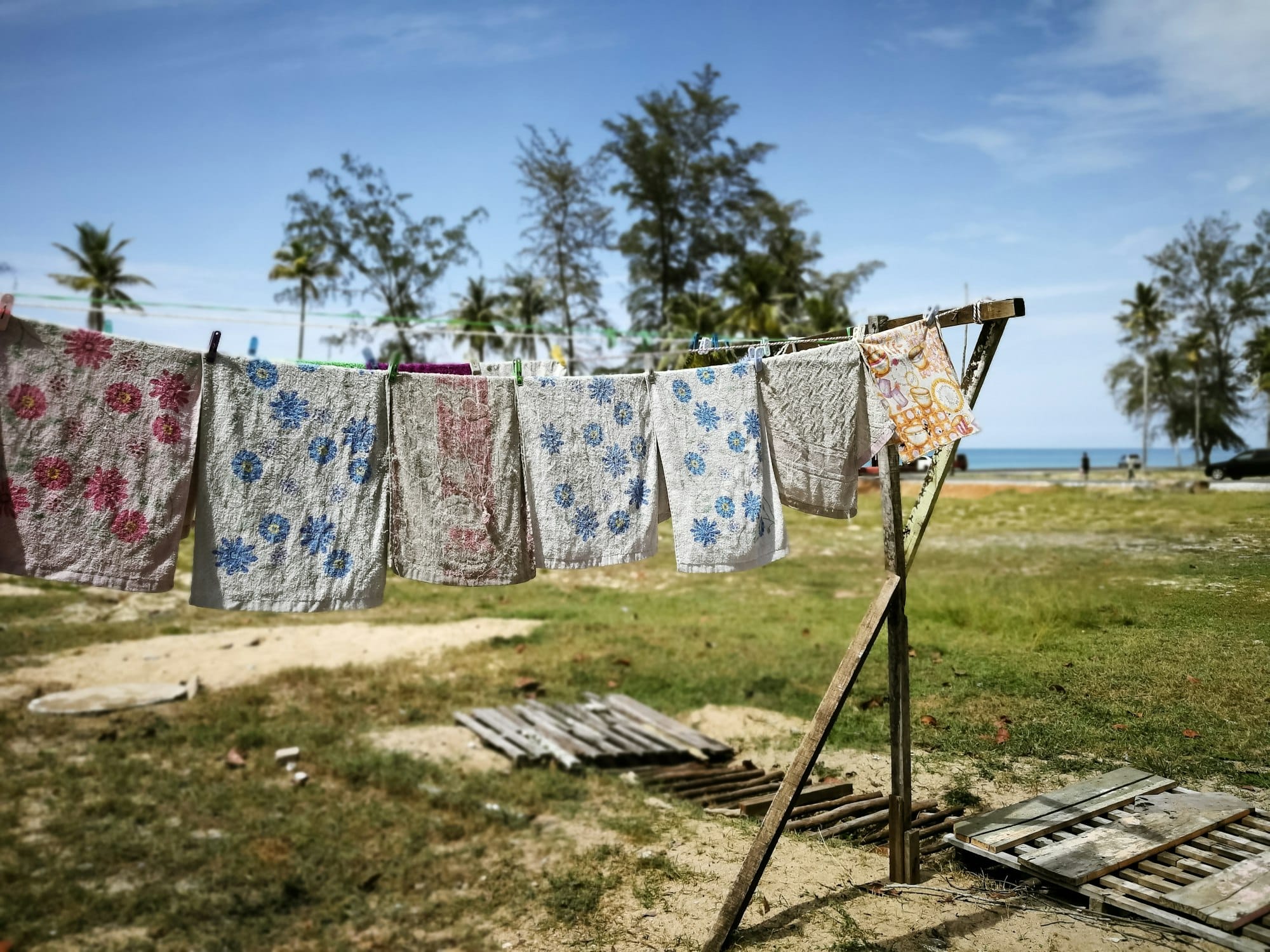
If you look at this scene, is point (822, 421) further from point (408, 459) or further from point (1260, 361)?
point (1260, 361)

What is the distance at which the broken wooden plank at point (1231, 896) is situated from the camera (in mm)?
3004

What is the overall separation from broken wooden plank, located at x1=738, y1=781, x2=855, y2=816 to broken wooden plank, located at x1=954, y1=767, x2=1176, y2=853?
1241 millimetres

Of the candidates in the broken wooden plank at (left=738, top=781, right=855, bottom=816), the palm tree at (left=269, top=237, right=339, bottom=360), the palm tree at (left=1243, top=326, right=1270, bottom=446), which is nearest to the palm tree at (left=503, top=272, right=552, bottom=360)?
the palm tree at (left=269, top=237, right=339, bottom=360)

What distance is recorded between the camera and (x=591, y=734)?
7.13m

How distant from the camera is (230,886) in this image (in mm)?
5223

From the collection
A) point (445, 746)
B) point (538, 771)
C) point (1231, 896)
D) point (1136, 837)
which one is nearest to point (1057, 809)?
point (1136, 837)

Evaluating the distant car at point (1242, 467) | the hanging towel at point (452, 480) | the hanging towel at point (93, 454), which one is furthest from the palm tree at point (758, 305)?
the hanging towel at point (93, 454)

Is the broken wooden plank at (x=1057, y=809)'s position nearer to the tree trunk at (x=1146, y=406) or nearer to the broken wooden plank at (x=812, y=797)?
the broken wooden plank at (x=812, y=797)

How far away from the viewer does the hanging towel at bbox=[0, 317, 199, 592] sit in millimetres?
3033

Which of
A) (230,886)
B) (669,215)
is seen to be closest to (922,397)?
(230,886)

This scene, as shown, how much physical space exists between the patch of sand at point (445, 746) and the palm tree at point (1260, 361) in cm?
1092

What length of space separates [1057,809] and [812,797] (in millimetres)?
1563

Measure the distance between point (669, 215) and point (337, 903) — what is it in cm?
2758

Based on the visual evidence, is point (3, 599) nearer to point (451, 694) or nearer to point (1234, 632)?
point (451, 694)
